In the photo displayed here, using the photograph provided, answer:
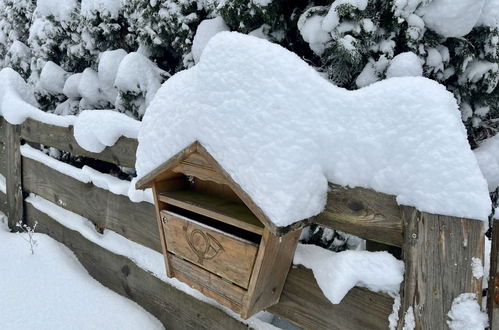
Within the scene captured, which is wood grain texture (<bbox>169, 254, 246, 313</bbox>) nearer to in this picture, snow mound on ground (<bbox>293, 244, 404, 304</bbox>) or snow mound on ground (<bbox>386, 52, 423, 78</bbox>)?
snow mound on ground (<bbox>293, 244, 404, 304</bbox>)

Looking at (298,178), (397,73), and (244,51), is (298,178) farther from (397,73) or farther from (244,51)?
(397,73)

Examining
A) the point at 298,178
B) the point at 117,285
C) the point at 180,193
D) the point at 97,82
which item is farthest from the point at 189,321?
the point at 97,82

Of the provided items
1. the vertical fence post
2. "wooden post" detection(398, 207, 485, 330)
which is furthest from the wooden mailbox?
the vertical fence post

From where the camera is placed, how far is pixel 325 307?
1808mm

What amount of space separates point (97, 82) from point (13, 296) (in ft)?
5.71

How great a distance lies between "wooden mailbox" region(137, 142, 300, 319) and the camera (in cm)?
159

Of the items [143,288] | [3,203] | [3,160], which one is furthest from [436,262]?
[3,203]

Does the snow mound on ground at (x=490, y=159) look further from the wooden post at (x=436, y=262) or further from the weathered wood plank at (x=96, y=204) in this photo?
the weathered wood plank at (x=96, y=204)

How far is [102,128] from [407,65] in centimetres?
190

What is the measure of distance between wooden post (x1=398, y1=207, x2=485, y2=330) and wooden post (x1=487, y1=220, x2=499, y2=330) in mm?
43

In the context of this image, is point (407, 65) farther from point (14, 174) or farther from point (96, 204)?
point (14, 174)

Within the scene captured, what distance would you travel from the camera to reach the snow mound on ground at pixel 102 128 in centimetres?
262

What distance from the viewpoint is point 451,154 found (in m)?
1.26

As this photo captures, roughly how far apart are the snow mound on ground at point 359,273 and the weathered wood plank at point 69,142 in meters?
1.52
